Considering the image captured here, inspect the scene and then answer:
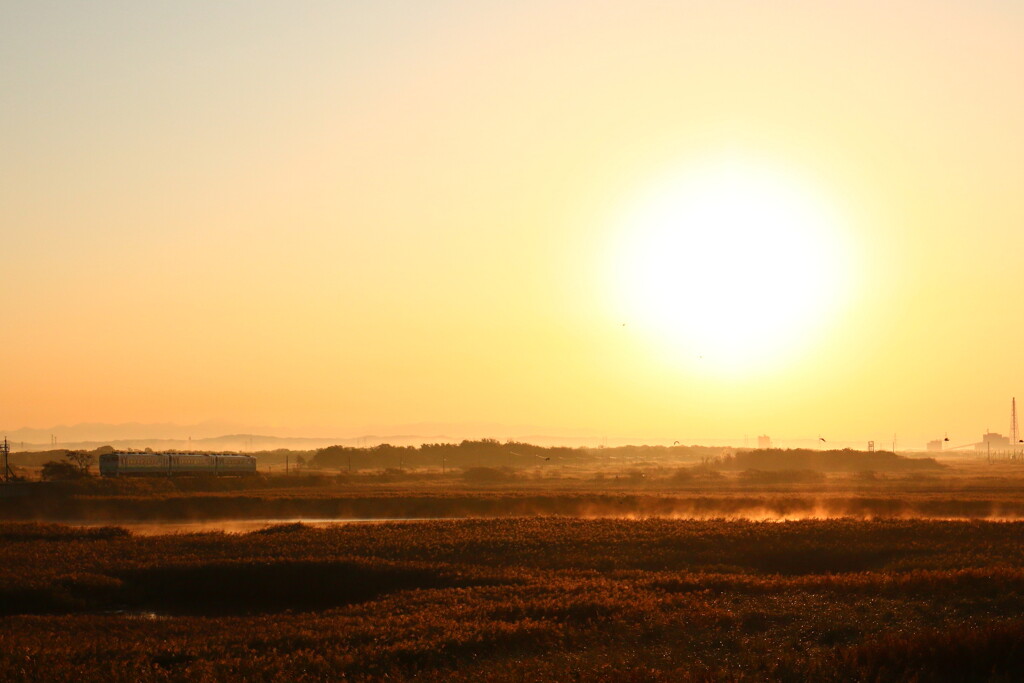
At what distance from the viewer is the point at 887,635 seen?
2284cm

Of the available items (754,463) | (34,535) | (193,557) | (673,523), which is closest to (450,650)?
(193,557)

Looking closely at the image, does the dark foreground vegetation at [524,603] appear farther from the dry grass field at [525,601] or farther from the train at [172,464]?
the train at [172,464]

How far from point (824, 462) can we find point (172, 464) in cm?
12070

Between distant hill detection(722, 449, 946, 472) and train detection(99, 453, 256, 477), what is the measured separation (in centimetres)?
9323

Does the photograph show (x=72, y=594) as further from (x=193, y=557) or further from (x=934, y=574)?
(x=934, y=574)

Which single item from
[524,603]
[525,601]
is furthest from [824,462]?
[524,603]

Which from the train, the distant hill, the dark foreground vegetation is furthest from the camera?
the distant hill

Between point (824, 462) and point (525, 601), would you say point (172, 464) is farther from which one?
point (824, 462)

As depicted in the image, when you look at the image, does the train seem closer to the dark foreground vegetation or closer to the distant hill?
the dark foreground vegetation

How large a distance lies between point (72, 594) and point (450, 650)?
19552 mm

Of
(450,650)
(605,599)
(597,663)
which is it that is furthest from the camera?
(605,599)

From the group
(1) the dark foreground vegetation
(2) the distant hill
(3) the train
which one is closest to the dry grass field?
(1) the dark foreground vegetation

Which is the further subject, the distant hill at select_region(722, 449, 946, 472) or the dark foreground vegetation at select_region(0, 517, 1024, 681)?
the distant hill at select_region(722, 449, 946, 472)

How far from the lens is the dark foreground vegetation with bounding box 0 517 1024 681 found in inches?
853
